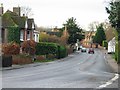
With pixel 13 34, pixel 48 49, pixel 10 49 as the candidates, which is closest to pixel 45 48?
pixel 48 49

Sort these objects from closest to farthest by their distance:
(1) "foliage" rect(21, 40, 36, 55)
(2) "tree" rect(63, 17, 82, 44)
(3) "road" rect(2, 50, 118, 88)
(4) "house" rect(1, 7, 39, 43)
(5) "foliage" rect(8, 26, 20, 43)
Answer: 1. (3) "road" rect(2, 50, 118, 88)
2. (1) "foliage" rect(21, 40, 36, 55)
3. (5) "foliage" rect(8, 26, 20, 43)
4. (4) "house" rect(1, 7, 39, 43)
5. (2) "tree" rect(63, 17, 82, 44)

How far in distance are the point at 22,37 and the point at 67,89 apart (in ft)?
170

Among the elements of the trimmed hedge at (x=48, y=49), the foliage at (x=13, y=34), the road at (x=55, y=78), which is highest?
the foliage at (x=13, y=34)

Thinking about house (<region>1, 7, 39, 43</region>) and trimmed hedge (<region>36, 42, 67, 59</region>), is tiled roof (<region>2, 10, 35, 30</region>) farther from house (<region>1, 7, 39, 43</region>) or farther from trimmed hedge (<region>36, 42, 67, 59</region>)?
trimmed hedge (<region>36, 42, 67, 59</region>)

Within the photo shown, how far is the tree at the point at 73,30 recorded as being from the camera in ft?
352

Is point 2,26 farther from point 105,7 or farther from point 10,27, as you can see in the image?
point 105,7

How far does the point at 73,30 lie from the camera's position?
10781cm

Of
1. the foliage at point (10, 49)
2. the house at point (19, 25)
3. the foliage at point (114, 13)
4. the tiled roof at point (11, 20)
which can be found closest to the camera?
the foliage at point (114, 13)

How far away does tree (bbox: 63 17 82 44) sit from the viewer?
107250 mm

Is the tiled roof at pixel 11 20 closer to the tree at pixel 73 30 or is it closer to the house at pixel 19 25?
the house at pixel 19 25

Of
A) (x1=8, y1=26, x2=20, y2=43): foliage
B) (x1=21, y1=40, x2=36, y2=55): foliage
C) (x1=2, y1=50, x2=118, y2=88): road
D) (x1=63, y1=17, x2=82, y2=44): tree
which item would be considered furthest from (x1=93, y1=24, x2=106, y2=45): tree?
(x1=2, y1=50, x2=118, y2=88): road

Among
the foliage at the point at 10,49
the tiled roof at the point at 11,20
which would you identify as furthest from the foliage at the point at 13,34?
the foliage at the point at 10,49

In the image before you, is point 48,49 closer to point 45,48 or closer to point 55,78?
point 45,48

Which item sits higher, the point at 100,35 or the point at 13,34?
the point at 100,35
